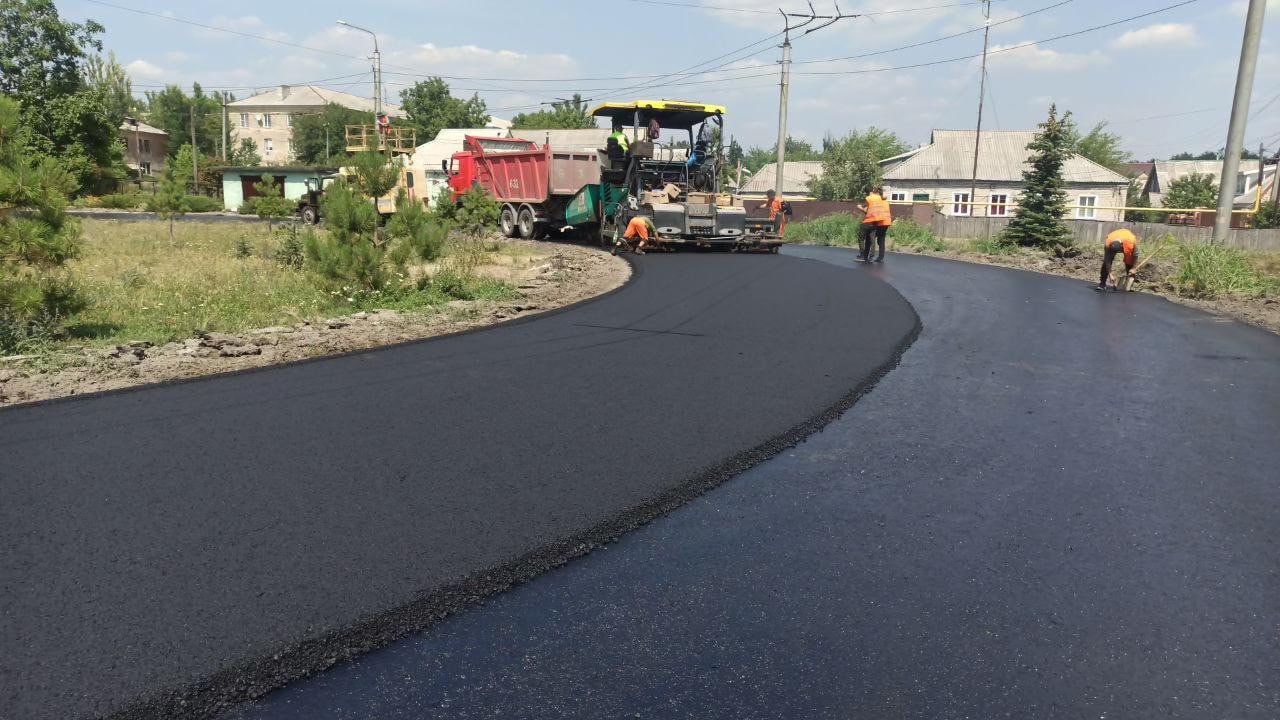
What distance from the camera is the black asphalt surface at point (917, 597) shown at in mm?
2627

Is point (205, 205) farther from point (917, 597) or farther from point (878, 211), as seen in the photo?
point (917, 597)

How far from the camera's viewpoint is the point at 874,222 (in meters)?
17.4

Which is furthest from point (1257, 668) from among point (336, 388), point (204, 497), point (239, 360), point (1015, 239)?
point (1015, 239)

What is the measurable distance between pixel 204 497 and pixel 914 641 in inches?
129

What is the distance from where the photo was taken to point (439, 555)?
3555mm

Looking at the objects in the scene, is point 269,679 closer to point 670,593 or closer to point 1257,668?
point 670,593

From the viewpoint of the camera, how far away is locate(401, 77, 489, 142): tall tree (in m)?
70.7

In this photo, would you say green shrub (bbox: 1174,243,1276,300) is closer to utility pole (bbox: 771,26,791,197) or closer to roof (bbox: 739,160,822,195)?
utility pole (bbox: 771,26,791,197)

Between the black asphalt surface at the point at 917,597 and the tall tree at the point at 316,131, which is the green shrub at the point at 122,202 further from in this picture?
the black asphalt surface at the point at 917,597

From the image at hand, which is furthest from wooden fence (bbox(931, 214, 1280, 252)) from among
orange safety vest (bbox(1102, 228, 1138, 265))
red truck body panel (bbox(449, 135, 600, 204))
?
red truck body panel (bbox(449, 135, 600, 204))

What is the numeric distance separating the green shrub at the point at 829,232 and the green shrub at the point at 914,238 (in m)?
1.12

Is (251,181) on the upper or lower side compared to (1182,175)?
lower

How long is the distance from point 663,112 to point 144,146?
8116cm

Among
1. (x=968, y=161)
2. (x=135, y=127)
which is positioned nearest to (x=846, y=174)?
(x=968, y=161)
